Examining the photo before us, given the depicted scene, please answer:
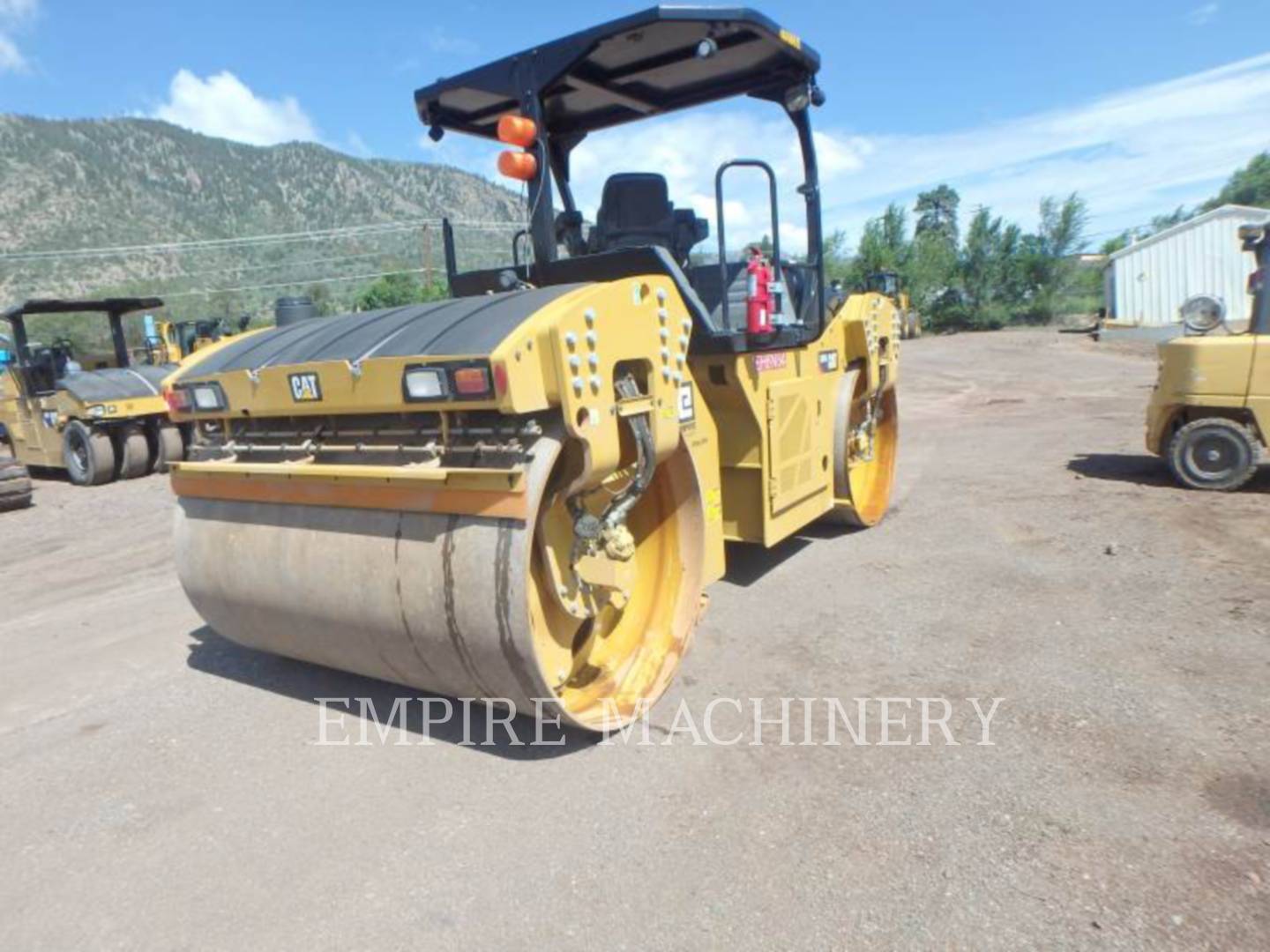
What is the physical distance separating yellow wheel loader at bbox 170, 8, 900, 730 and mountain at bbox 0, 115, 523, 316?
155 feet

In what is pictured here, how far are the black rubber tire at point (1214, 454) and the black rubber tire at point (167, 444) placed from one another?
432 inches

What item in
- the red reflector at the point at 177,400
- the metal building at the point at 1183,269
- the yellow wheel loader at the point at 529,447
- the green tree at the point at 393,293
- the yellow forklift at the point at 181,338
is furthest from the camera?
the green tree at the point at 393,293

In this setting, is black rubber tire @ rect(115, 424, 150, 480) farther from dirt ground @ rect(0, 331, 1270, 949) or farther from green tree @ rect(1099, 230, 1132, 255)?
green tree @ rect(1099, 230, 1132, 255)

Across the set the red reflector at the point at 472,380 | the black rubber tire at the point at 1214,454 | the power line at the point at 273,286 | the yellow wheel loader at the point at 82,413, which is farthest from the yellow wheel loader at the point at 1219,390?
the power line at the point at 273,286

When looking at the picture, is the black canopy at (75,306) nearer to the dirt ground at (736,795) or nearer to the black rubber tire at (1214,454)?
the dirt ground at (736,795)

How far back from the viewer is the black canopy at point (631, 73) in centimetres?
375

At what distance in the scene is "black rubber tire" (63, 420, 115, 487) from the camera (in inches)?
425

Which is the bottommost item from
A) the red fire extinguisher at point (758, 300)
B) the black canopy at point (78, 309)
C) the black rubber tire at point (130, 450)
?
the black rubber tire at point (130, 450)

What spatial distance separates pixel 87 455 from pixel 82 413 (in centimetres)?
53

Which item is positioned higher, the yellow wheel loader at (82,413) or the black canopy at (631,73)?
the black canopy at (631,73)

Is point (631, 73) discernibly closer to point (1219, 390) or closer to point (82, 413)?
point (1219, 390)

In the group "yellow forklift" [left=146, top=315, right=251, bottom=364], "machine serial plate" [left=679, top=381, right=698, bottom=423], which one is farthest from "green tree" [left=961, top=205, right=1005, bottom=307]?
"machine serial plate" [left=679, top=381, right=698, bottom=423]

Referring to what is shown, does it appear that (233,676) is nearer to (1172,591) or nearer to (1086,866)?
(1086,866)

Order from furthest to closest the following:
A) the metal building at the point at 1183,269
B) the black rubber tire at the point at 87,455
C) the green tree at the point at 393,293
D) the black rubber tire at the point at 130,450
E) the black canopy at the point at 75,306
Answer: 1. the green tree at the point at 393,293
2. the metal building at the point at 1183,269
3. the black canopy at the point at 75,306
4. the black rubber tire at the point at 130,450
5. the black rubber tire at the point at 87,455
